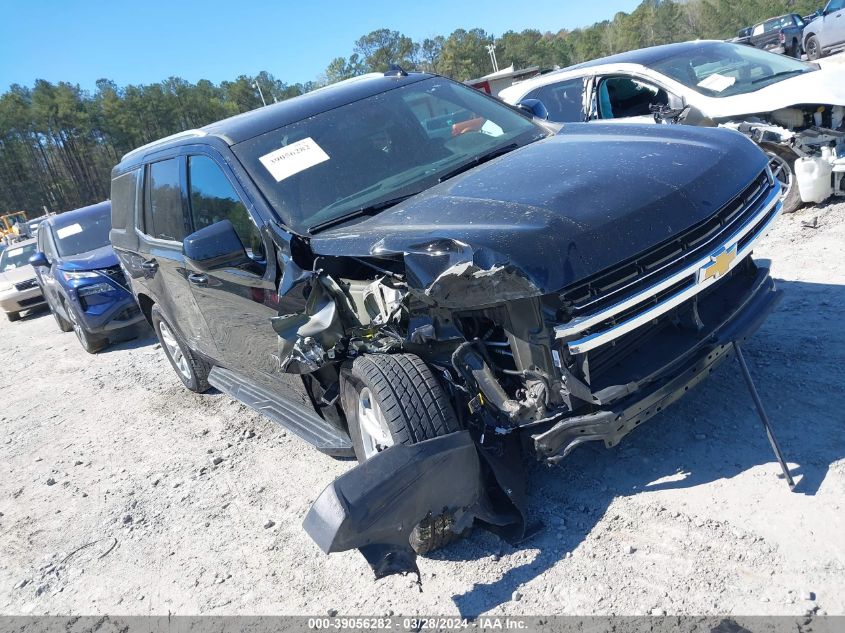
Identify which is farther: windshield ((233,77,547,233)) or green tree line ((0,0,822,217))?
green tree line ((0,0,822,217))

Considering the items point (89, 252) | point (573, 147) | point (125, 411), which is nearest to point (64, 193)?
point (89, 252)

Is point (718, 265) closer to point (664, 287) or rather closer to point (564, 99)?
point (664, 287)

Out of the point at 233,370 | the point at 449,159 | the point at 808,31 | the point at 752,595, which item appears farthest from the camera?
the point at 808,31

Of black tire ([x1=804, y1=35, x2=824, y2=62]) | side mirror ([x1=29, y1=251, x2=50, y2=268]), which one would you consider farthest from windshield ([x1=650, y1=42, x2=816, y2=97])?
black tire ([x1=804, y1=35, x2=824, y2=62])

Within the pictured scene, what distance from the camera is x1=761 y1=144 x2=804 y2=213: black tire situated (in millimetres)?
6168

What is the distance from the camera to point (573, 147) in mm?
3559

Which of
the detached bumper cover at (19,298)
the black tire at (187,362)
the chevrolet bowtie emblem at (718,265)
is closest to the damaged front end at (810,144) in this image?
the chevrolet bowtie emblem at (718,265)

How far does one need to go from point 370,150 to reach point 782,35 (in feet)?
84.1

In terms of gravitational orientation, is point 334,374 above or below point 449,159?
below

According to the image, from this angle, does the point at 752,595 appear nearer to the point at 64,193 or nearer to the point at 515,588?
the point at 515,588

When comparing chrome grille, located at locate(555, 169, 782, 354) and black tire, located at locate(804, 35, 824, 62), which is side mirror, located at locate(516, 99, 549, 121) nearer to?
chrome grille, located at locate(555, 169, 782, 354)

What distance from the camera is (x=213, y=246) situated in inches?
133

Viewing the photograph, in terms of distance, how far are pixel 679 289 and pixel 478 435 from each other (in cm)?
103

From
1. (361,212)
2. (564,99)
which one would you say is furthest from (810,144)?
(361,212)
